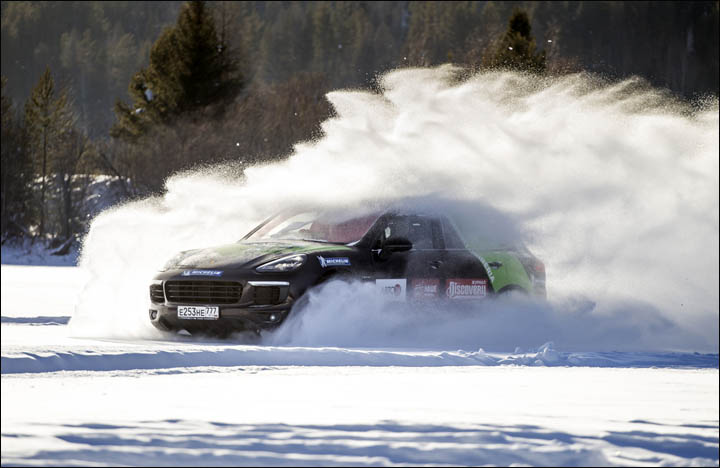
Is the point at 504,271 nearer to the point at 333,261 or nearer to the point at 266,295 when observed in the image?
the point at 333,261

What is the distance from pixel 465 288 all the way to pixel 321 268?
1633 mm

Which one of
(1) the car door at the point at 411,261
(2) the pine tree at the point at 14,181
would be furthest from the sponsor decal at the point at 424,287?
(2) the pine tree at the point at 14,181

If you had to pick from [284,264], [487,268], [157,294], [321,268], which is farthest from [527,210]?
[157,294]

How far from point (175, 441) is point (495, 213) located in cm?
701

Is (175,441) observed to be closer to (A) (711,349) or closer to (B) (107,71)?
(A) (711,349)

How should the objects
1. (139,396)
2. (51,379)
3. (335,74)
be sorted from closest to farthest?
(139,396)
(51,379)
(335,74)

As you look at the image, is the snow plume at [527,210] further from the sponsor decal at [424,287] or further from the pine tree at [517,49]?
the pine tree at [517,49]

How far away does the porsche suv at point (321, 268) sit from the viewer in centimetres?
1048

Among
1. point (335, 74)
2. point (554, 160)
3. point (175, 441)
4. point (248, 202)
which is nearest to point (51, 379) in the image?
point (175, 441)

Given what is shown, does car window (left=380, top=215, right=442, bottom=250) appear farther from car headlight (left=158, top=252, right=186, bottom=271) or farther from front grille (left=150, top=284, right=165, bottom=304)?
front grille (left=150, top=284, right=165, bottom=304)

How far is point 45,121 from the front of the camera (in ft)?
193

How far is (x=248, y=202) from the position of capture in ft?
41.4

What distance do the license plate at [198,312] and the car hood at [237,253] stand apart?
36 centimetres

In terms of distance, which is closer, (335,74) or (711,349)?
(711,349)
